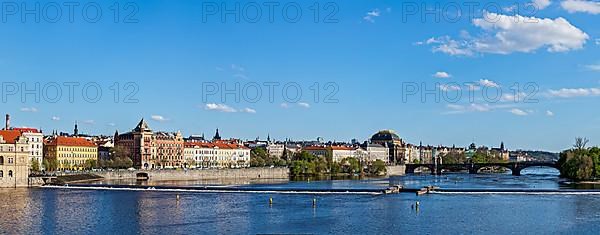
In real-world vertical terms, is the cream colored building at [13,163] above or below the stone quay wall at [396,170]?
above

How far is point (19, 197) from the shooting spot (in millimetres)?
58781

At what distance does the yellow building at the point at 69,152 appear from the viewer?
118 m

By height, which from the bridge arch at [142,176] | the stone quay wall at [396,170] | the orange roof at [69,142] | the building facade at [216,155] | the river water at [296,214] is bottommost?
the stone quay wall at [396,170]

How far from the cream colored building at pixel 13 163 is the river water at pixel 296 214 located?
10.4 meters

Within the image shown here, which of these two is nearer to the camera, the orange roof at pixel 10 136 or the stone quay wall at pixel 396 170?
the orange roof at pixel 10 136

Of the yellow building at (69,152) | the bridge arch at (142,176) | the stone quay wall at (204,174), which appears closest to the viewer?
the stone quay wall at (204,174)

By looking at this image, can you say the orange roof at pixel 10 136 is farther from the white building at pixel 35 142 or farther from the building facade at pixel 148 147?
the building facade at pixel 148 147

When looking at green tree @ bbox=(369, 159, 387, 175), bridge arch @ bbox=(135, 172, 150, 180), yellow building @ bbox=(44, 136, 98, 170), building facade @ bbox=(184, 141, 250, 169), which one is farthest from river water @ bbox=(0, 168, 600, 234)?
building facade @ bbox=(184, 141, 250, 169)

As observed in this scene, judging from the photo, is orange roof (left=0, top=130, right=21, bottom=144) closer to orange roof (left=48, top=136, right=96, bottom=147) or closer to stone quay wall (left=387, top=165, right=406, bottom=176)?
orange roof (left=48, top=136, right=96, bottom=147)

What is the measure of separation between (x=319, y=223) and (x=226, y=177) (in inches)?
2643

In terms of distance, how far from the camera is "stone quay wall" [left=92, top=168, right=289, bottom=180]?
310 ft

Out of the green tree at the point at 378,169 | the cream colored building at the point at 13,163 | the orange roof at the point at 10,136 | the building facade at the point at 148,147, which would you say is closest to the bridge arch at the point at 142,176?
the orange roof at the point at 10,136

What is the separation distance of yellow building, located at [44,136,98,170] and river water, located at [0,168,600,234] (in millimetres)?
55880

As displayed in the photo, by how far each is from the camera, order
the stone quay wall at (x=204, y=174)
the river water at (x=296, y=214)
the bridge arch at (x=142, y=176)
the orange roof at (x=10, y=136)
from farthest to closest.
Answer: the bridge arch at (x=142, y=176) → the stone quay wall at (x=204, y=174) → the orange roof at (x=10, y=136) → the river water at (x=296, y=214)
